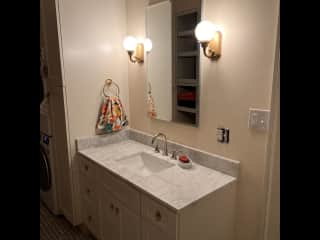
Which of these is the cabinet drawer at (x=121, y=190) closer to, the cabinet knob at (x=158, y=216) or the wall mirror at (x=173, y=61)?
the cabinet knob at (x=158, y=216)

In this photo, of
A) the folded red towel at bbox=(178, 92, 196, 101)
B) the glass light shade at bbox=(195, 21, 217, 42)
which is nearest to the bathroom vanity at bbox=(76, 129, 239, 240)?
the folded red towel at bbox=(178, 92, 196, 101)

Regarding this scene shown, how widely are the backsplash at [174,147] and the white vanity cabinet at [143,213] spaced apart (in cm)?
12

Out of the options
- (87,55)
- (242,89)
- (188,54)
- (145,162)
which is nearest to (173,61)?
(188,54)

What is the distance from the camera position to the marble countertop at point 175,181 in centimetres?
138

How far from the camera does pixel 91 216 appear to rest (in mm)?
2154

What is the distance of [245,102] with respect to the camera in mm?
1512

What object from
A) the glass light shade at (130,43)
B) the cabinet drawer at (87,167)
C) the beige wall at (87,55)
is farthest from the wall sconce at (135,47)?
the cabinet drawer at (87,167)

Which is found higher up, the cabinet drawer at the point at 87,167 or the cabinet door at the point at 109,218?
the cabinet drawer at the point at 87,167

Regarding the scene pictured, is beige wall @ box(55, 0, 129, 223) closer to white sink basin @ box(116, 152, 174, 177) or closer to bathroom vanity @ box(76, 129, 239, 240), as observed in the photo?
bathroom vanity @ box(76, 129, 239, 240)

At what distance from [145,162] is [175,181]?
0.57m

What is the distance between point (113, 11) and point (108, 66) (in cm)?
51

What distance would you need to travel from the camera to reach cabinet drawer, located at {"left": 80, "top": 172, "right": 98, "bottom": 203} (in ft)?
6.73

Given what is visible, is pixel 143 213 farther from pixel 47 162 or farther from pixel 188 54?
pixel 47 162
